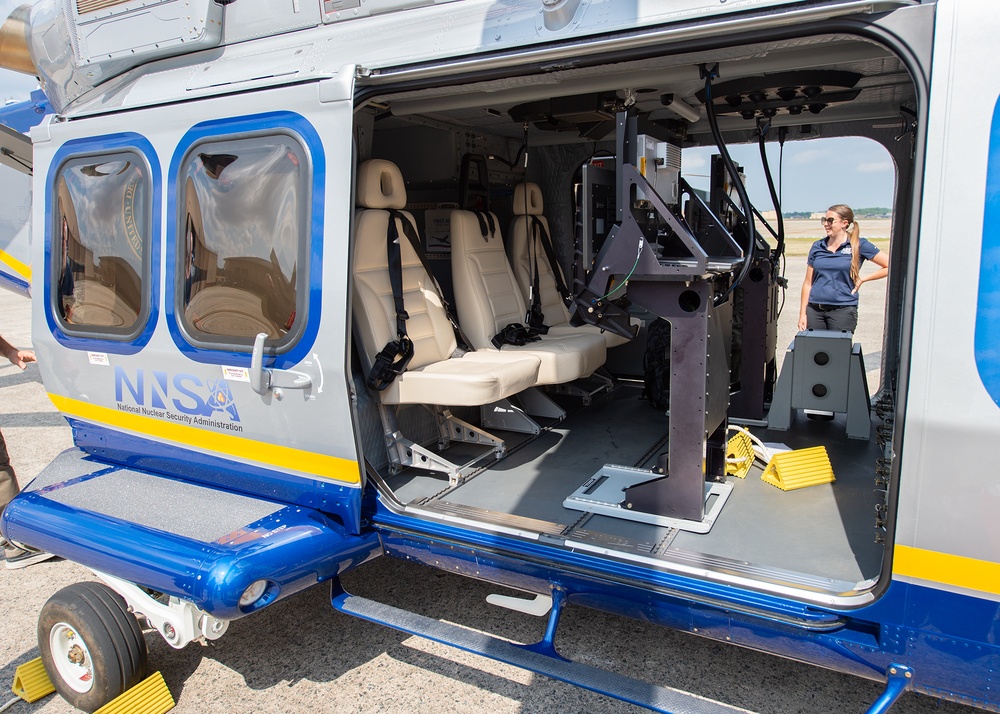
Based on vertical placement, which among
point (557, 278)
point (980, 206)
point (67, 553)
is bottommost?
point (67, 553)

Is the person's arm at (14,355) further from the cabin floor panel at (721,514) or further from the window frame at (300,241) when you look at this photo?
the cabin floor panel at (721,514)

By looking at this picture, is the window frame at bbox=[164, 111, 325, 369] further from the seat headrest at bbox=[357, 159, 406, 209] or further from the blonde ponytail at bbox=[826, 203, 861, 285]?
the blonde ponytail at bbox=[826, 203, 861, 285]

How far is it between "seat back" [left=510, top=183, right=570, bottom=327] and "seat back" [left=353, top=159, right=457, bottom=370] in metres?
1.11

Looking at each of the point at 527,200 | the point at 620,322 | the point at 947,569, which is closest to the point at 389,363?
the point at 620,322

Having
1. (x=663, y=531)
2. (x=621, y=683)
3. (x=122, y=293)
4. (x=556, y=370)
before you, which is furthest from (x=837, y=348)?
(x=122, y=293)

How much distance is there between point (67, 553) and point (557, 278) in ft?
11.1

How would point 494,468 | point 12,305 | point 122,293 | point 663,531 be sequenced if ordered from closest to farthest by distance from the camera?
point 663,531, point 122,293, point 494,468, point 12,305

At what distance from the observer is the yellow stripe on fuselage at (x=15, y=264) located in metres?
5.71

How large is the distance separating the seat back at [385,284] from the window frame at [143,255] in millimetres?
852

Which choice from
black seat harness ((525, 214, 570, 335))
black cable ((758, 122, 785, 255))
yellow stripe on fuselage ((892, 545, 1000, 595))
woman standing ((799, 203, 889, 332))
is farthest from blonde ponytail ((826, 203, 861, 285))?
yellow stripe on fuselage ((892, 545, 1000, 595))

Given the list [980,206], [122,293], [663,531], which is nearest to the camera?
[980,206]

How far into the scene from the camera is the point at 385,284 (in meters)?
3.56

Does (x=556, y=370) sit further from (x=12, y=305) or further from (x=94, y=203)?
(x=12, y=305)

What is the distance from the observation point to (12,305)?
1477 cm
